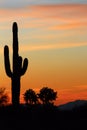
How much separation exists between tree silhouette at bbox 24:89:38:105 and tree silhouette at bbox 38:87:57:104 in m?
0.85

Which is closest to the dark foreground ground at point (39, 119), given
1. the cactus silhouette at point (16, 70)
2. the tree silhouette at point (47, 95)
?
the cactus silhouette at point (16, 70)

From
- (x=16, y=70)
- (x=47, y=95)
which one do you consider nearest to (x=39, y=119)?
(x=16, y=70)

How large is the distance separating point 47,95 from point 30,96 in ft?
7.34

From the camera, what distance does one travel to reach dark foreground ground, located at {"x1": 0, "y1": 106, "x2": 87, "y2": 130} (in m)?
28.5

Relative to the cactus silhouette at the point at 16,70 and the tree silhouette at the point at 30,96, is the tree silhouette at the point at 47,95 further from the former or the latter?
the cactus silhouette at the point at 16,70

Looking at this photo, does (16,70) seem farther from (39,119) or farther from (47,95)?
(47,95)

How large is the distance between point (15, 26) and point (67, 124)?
7.74 metres

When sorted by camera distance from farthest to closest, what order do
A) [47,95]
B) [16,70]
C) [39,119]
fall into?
[47,95]
[16,70]
[39,119]

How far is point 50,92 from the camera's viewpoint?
2655 inches

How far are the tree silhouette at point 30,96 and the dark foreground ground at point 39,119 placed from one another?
3036 cm

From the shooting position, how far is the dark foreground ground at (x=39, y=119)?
28516 millimetres

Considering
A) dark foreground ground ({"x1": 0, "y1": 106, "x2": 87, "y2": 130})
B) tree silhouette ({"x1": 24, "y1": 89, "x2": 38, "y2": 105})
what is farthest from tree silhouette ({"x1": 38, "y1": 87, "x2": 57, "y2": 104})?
dark foreground ground ({"x1": 0, "y1": 106, "x2": 87, "y2": 130})

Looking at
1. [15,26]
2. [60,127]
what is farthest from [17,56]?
[60,127]

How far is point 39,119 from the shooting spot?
3041 cm
